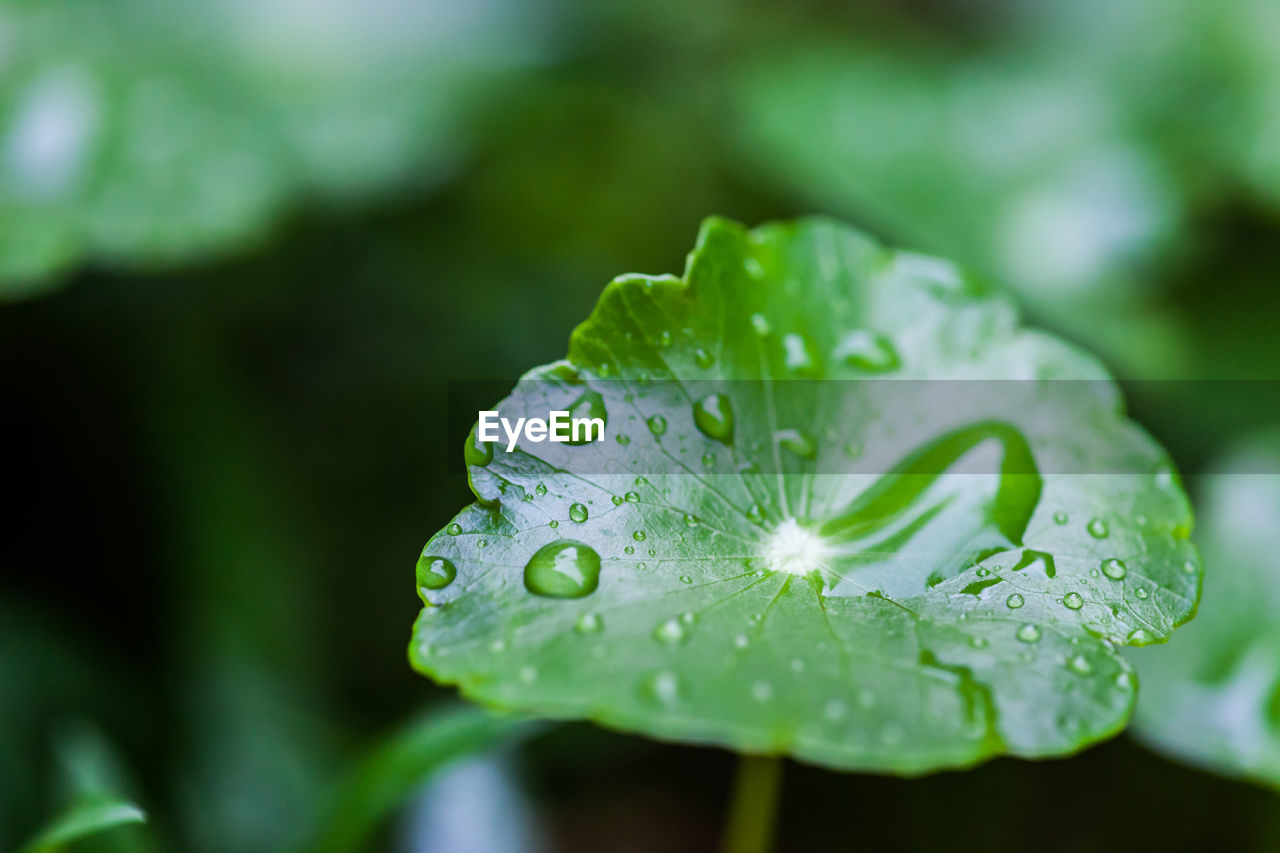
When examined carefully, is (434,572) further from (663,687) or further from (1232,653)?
(1232,653)

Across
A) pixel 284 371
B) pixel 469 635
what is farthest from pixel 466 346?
pixel 469 635

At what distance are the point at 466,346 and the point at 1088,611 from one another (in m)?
1.02

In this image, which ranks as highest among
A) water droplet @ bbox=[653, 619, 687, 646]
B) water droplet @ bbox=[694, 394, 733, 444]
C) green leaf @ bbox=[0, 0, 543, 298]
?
green leaf @ bbox=[0, 0, 543, 298]

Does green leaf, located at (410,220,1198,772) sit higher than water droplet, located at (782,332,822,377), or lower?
lower

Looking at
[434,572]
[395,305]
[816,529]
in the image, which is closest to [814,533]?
[816,529]

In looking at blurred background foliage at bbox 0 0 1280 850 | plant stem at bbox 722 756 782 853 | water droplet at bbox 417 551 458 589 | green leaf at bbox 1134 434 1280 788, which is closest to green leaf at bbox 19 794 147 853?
blurred background foliage at bbox 0 0 1280 850

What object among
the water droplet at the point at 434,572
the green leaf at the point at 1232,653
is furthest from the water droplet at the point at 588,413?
the green leaf at the point at 1232,653

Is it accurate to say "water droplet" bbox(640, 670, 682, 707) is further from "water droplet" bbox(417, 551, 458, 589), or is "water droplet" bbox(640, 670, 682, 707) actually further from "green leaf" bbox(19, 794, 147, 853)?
"green leaf" bbox(19, 794, 147, 853)

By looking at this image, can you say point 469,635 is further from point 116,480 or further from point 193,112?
point 193,112

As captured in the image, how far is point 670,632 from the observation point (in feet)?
1.65

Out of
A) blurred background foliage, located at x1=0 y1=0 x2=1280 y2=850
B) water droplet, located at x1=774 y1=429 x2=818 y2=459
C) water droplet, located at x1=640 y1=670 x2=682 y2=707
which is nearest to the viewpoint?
water droplet, located at x1=640 y1=670 x2=682 y2=707

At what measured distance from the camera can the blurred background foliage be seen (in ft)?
3.66

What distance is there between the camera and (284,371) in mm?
1403

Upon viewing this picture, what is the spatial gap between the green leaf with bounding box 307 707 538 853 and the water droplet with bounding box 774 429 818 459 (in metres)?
0.34
